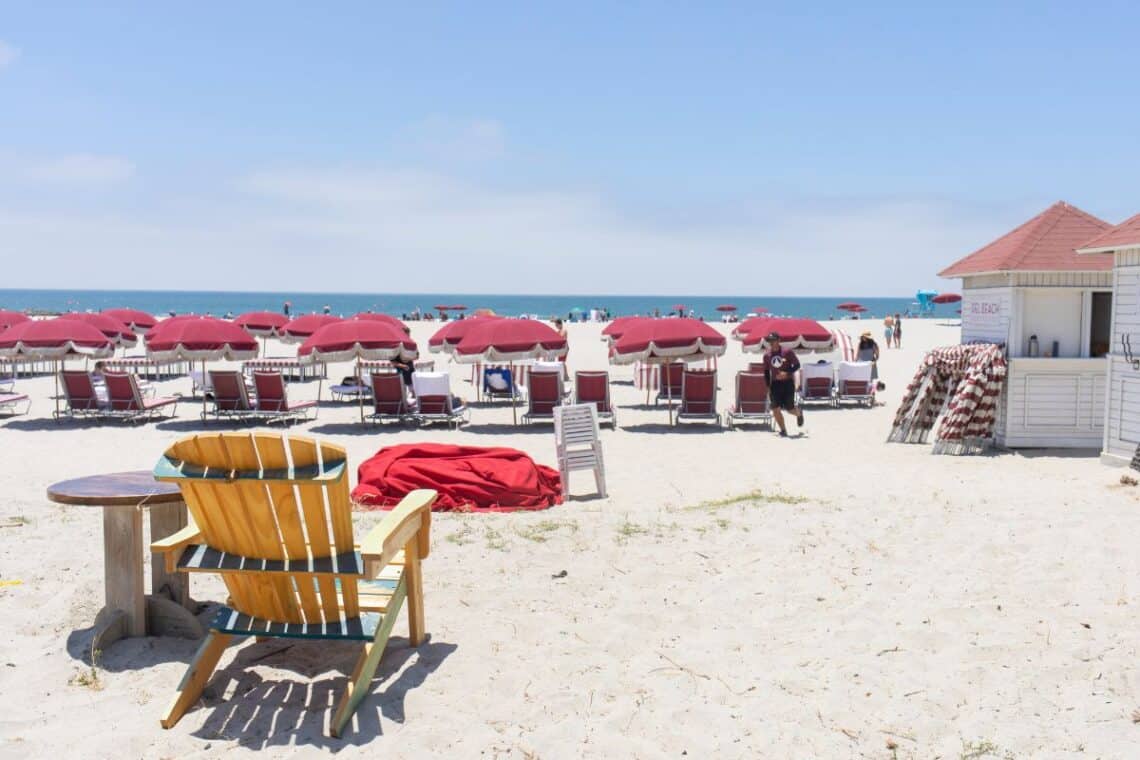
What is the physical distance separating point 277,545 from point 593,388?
10059 mm

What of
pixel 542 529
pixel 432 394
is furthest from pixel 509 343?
pixel 542 529

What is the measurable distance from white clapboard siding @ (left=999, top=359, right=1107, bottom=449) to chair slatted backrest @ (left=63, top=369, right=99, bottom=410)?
12597 millimetres

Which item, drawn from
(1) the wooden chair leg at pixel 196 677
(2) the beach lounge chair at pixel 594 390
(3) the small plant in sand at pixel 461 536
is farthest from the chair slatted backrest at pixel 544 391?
(1) the wooden chair leg at pixel 196 677

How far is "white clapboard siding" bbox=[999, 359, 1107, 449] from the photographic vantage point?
11.1 m

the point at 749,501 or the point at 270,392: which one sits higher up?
the point at 270,392

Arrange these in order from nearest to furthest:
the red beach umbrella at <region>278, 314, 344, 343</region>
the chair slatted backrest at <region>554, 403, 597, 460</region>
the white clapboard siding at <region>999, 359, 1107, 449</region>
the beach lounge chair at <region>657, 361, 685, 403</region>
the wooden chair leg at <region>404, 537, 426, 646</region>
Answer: the wooden chair leg at <region>404, 537, 426, 646</region>
the chair slatted backrest at <region>554, 403, 597, 460</region>
the white clapboard siding at <region>999, 359, 1107, 449</region>
the beach lounge chair at <region>657, 361, 685, 403</region>
the red beach umbrella at <region>278, 314, 344, 343</region>

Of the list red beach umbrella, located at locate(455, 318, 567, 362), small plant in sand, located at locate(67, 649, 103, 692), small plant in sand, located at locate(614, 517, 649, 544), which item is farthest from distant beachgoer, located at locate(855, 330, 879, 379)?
small plant in sand, located at locate(67, 649, 103, 692)

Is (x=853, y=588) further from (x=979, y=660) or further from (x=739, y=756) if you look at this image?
(x=739, y=756)

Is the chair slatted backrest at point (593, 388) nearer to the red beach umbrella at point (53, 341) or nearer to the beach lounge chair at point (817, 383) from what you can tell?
the beach lounge chair at point (817, 383)

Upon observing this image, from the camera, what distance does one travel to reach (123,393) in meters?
13.6

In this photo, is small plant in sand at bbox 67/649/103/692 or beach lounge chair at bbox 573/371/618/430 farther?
beach lounge chair at bbox 573/371/618/430

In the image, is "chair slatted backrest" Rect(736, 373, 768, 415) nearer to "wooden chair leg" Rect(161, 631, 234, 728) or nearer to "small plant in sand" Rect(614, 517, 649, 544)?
"small plant in sand" Rect(614, 517, 649, 544)

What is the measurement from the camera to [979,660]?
13.0 ft

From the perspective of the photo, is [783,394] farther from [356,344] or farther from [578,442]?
[356,344]
